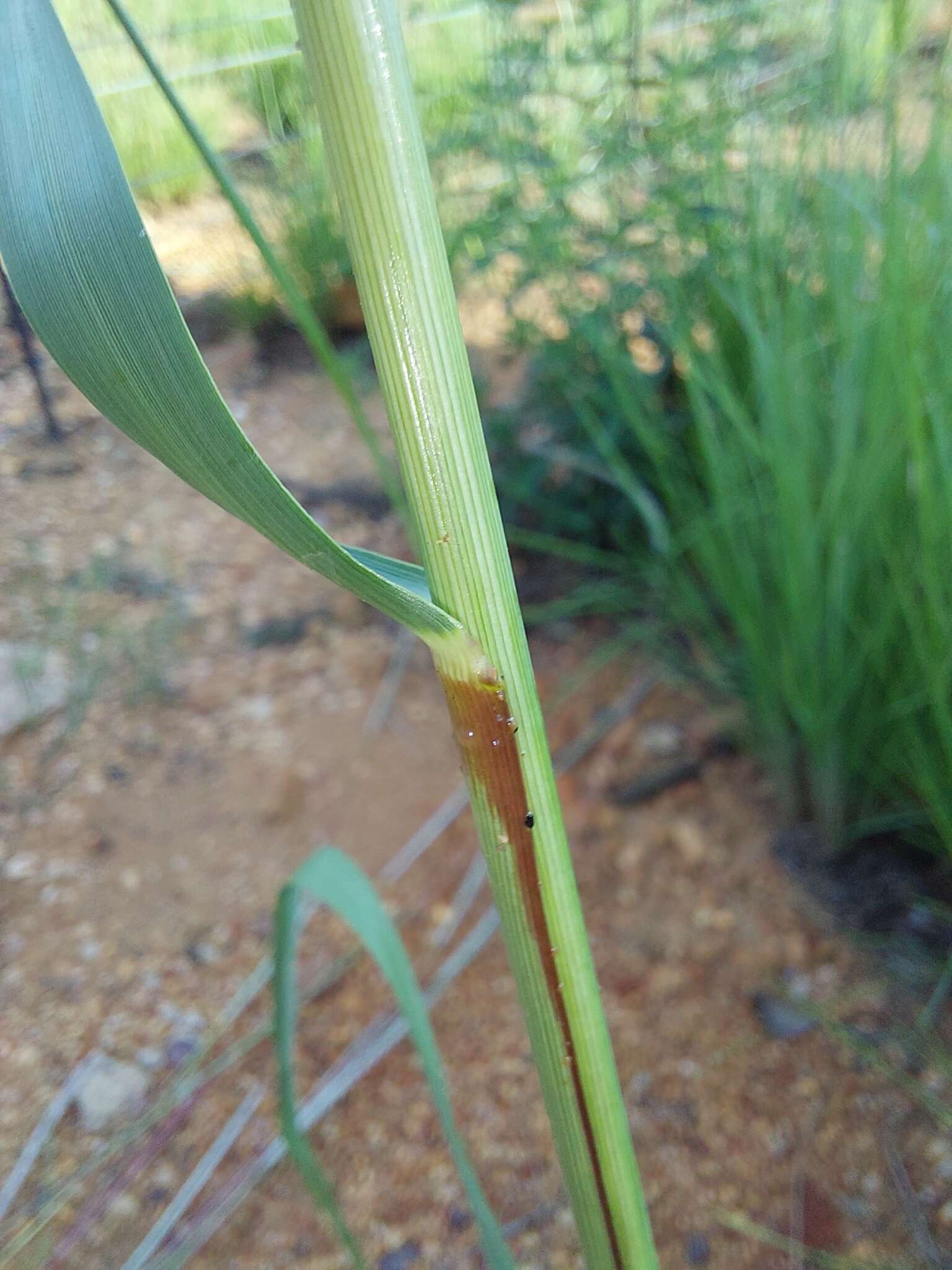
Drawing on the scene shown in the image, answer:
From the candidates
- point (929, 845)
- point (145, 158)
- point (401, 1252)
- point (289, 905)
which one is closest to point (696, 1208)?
point (401, 1252)

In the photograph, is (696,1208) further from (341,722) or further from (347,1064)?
(341,722)

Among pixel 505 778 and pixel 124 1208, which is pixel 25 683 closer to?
pixel 124 1208

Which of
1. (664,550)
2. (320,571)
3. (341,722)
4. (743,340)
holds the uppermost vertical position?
(320,571)

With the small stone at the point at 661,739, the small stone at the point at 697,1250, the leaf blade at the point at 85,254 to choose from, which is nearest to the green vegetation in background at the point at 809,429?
the small stone at the point at 661,739

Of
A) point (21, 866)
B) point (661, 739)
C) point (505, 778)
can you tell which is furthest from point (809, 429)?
point (21, 866)

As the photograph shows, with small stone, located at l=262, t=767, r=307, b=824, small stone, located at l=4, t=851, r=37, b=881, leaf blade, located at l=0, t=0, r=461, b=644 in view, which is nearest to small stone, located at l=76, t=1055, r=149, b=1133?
small stone, located at l=4, t=851, r=37, b=881

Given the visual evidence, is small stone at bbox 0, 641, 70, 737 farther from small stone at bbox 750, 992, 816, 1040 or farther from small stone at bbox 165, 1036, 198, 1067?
small stone at bbox 750, 992, 816, 1040
